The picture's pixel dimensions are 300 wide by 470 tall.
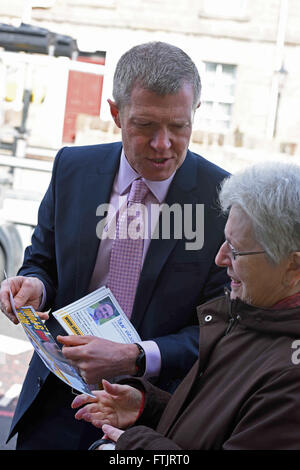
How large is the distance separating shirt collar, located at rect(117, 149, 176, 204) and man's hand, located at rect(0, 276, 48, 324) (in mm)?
420

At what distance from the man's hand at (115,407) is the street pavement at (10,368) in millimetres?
2595

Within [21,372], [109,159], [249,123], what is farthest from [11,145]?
[109,159]

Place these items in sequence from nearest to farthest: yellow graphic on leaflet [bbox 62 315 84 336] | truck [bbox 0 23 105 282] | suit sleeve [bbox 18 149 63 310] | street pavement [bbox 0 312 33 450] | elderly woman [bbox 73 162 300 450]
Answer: elderly woman [bbox 73 162 300 450] → yellow graphic on leaflet [bbox 62 315 84 336] → suit sleeve [bbox 18 149 63 310] → street pavement [bbox 0 312 33 450] → truck [bbox 0 23 105 282]

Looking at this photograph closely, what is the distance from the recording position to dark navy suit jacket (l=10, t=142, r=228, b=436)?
197 centimetres

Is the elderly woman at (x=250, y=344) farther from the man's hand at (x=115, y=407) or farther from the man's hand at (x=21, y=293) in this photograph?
the man's hand at (x=21, y=293)

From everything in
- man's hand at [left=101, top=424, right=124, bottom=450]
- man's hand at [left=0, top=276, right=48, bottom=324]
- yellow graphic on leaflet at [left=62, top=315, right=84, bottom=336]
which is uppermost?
man's hand at [left=0, top=276, right=48, bottom=324]

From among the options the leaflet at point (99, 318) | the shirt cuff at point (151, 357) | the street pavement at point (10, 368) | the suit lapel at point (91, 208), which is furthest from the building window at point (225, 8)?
the shirt cuff at point (151, 357)

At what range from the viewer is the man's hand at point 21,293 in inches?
79.6

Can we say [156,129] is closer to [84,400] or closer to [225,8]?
[84,400]

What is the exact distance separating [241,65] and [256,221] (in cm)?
1475

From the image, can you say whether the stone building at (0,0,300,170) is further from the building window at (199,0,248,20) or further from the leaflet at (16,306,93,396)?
the leaflet at (16,306,93,396)

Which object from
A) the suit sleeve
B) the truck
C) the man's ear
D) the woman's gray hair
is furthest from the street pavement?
the woman's gray hair

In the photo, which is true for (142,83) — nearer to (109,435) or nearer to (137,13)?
(109,435)

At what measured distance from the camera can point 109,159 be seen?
7.10 feet
